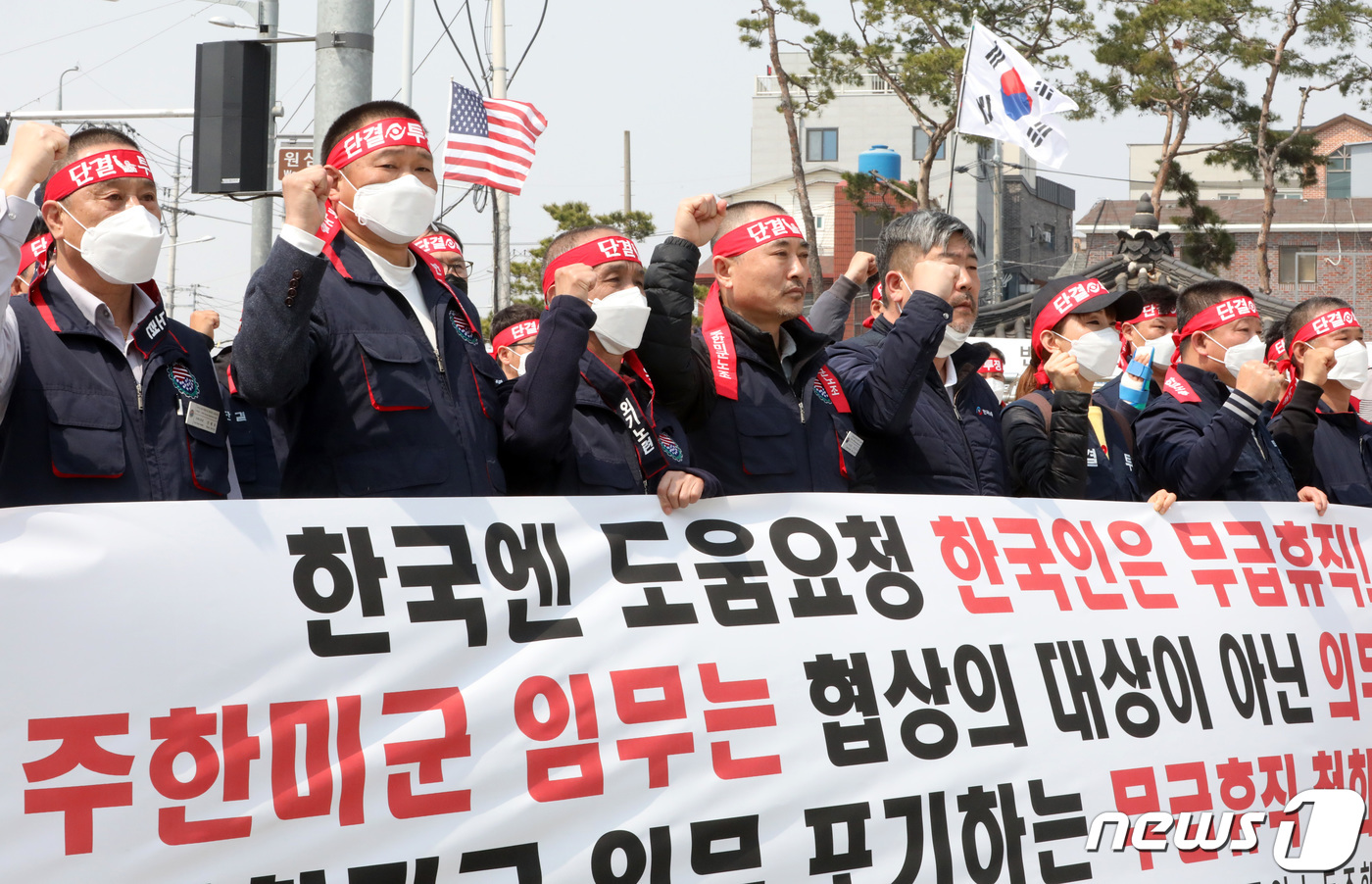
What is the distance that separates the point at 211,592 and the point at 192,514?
172 mm

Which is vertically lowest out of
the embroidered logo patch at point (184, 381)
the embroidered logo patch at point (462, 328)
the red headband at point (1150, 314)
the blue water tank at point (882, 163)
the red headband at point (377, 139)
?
the embroidered logo patch at point (184, 381)

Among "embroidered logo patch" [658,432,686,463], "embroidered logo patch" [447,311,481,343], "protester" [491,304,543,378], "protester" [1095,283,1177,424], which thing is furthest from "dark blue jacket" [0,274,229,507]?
"protester" [1095,283,1177,424]

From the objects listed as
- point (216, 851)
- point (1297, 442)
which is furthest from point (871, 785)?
point (1297, 442)

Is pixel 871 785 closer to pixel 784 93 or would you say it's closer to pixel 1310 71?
pixel 784 93

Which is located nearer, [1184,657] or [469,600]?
[469,600]

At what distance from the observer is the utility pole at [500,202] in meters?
18.0

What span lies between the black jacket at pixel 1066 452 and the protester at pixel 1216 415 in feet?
0.52

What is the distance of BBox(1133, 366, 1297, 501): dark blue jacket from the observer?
4.40 meters

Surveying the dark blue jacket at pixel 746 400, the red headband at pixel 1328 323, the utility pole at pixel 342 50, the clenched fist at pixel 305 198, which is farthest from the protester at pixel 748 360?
the utility pole at pixel 342 50

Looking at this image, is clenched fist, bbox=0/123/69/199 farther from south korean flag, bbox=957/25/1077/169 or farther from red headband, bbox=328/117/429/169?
south korean flag, bbox=957/25/1077/169

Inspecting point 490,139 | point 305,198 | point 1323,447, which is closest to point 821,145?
point 490,139

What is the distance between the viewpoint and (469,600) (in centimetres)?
291

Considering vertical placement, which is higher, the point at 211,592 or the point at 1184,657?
the point at 211,592

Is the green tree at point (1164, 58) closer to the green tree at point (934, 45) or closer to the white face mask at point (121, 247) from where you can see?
the green tree at point (934, 45)
